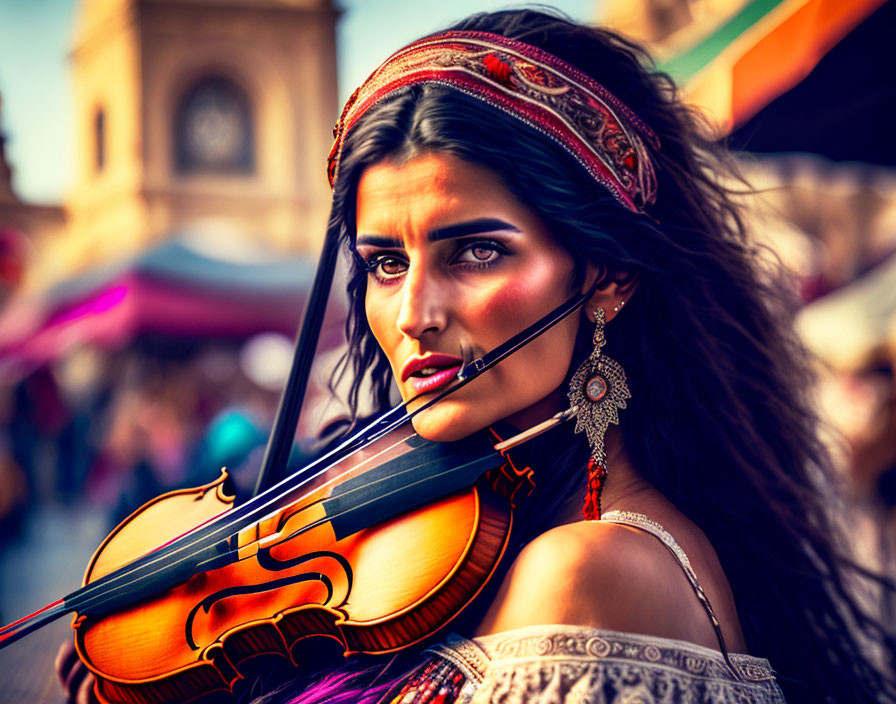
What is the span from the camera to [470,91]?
3.83 feet

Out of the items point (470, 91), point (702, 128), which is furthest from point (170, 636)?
point (702, 128)

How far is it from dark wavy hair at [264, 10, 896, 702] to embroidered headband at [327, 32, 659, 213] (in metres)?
0.02

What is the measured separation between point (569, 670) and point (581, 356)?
0.45m

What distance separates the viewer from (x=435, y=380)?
1.17 meters

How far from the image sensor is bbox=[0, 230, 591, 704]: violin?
106 cm

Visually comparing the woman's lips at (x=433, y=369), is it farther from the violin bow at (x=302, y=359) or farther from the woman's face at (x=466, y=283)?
the violin bow at (x=302, y=359)

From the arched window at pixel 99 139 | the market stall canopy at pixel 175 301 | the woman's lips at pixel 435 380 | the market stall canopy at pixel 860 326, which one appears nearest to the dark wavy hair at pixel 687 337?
the woman's lips at pixel 435 380

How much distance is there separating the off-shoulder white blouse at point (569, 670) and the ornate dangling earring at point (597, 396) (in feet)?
0.74

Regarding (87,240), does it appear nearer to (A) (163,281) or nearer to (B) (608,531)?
(A) (163,281)

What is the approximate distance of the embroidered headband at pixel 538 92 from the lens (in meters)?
1.17

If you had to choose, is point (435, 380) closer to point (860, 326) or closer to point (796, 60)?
point (796, 60)

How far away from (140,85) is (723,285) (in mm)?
15702

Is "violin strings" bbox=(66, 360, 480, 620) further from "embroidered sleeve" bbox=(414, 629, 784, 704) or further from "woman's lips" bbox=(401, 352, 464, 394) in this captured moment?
"embroidered sleeve" bbox=(414, 629, 784, 704)

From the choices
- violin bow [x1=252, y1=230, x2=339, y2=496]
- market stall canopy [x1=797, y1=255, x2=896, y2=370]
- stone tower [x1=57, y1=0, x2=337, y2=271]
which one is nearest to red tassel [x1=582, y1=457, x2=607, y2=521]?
violin bow [x1=252, y1=230, x2=339, y2=496]
